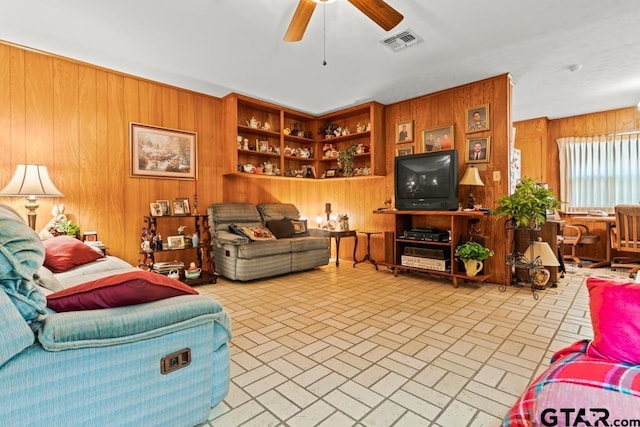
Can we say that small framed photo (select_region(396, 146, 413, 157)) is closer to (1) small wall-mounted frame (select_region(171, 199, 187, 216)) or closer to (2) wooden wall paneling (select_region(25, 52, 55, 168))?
(1) small wall-mounted frame (select_region(171, 199, 187, 216))


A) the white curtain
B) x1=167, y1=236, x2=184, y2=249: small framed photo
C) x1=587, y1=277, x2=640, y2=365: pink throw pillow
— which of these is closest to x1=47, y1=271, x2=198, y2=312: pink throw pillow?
x1=587, y1=277, x2=640, y2=365: pink throw pillow

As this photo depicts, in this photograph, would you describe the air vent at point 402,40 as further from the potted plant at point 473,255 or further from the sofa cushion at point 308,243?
the sofa cushion at point 308,243

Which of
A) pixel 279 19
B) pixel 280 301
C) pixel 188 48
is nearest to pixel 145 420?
pixel 280 301

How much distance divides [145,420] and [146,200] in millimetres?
3353

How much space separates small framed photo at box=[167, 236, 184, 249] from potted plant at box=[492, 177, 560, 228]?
12.3ft

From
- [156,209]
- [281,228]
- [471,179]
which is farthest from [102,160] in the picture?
[471,179]

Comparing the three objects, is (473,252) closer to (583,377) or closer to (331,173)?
(331,173)

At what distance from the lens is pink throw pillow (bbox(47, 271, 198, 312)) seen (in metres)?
1.16

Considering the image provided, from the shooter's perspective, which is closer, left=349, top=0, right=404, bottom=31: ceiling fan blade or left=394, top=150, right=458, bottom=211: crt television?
left=349, top=0, right=404, bottom=31: ceiling fan blade

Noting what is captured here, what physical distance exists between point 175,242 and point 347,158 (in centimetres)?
289

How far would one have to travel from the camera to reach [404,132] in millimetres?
4785

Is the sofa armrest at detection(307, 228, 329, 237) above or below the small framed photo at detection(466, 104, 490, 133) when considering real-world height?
below

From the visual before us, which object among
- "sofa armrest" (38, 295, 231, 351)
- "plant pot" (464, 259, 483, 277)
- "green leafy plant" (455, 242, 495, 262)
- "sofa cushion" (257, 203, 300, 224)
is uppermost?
"sofa cushion" (257, 203, 300, 224)

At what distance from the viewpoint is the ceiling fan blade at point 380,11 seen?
2082 millimetres
